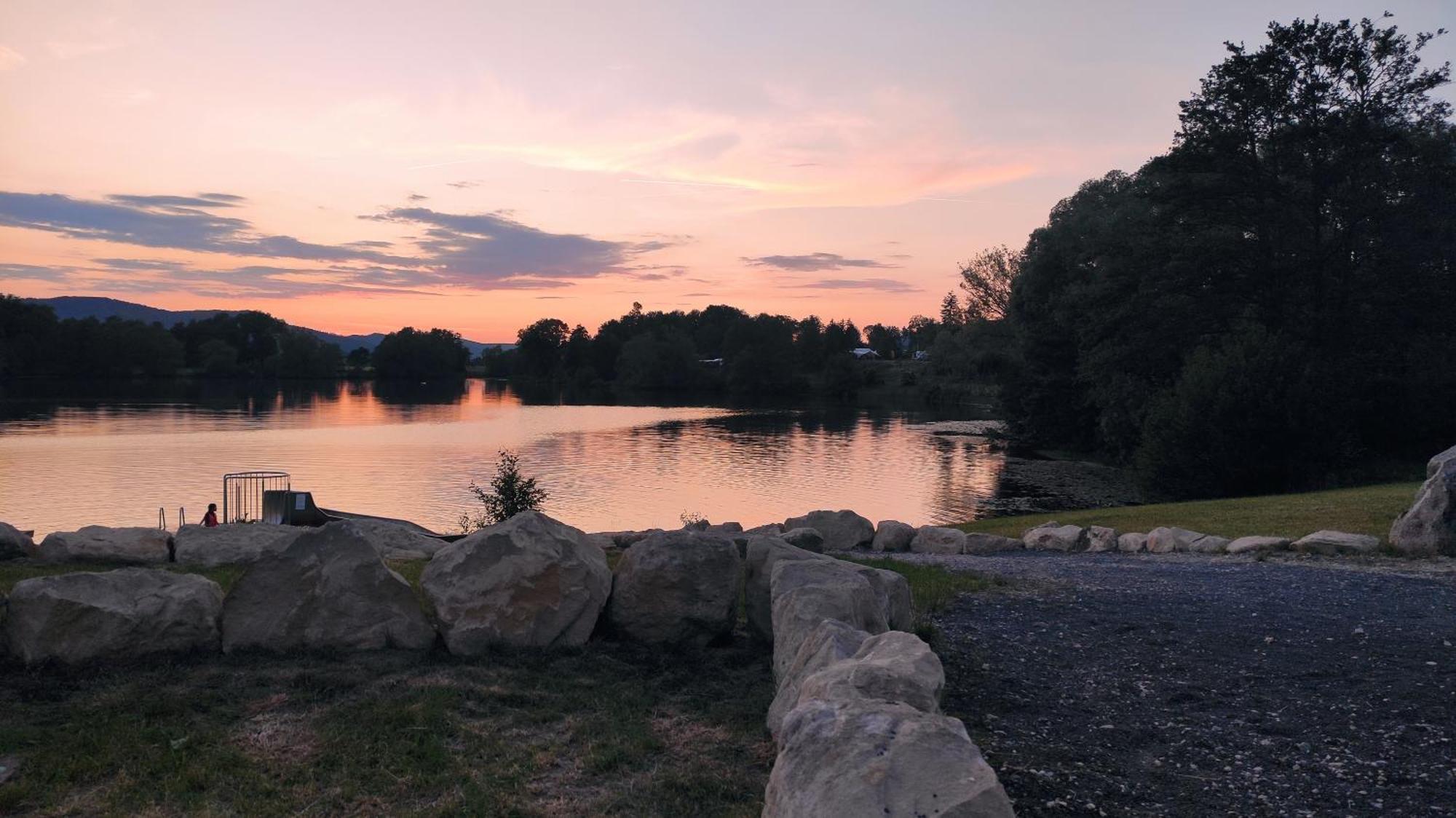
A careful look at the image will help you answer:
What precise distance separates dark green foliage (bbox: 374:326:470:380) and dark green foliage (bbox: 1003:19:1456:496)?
154 meters

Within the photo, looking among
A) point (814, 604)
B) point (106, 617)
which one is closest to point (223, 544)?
point (106, 617)

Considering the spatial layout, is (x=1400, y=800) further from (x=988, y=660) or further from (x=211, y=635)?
(x=211, y=635)

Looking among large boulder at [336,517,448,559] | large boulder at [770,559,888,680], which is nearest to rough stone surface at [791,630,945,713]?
large boulder at [770,559,888,680]

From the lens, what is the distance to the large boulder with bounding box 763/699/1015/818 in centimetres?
390

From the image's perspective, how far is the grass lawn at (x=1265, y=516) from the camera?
61.0 ft

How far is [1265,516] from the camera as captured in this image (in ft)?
67.7

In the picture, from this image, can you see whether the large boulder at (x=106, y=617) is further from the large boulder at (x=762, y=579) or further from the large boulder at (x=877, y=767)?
the large boulder at (x=877, y=767)

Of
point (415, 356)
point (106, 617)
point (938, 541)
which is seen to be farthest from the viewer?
point (415, 356)

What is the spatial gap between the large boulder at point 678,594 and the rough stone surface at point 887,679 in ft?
11.1

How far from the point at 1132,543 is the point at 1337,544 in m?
3.29

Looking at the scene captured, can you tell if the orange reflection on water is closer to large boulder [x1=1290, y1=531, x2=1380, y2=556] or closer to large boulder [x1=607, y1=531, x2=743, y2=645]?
A: large boulder [x1=1290, y1=531, x2=1380, y2=556]

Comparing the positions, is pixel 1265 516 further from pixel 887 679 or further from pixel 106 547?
pixel 106 547

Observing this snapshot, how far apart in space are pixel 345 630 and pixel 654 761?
373 cm

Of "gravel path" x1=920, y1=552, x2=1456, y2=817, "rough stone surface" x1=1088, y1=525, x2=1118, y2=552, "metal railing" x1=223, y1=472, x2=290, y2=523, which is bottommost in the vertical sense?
"metal railing" x1=223, y1=472, x2=290, y2=523
